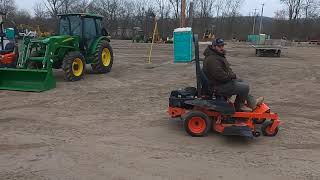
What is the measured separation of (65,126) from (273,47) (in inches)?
735

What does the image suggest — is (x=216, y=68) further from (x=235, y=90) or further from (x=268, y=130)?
(x=268, y=130)

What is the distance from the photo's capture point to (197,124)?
22.4 ft

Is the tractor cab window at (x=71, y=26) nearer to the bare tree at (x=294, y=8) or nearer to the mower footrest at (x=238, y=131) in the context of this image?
the mower footrest at (x=238, y=131)

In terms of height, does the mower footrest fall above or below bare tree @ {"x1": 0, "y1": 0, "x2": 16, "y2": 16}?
below

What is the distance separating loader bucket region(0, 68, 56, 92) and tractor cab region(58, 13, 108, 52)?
2.74m

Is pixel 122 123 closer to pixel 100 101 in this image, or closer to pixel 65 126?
pixel 65 126

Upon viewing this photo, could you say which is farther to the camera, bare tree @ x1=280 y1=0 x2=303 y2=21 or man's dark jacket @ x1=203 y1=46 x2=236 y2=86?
bare tree @ x1=280 y1=0 x2=303 y2=21

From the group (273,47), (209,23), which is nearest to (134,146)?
(273,47)

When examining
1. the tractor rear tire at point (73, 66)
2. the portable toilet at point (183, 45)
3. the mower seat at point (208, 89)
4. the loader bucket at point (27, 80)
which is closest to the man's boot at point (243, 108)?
the mower seat at point (208, 89)

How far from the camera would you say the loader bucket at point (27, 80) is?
11180mm

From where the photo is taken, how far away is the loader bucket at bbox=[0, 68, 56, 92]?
1118 cm

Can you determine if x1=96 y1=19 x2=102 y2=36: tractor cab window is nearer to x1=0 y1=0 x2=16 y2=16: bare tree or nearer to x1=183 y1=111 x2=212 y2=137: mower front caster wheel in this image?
x1=183 y1=111 x2=212 y2=137: mower front caster wheel

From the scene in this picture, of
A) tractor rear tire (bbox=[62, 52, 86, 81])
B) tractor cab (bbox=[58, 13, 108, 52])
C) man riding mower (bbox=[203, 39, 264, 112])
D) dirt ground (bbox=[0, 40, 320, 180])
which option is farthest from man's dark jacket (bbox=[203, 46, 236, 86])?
tractor cab (bbox=[58, 13, 108, 52])

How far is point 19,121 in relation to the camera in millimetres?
7805
